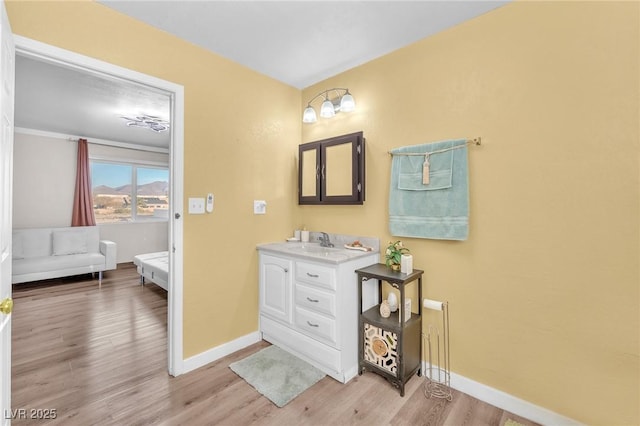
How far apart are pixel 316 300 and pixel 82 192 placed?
532 centimetres

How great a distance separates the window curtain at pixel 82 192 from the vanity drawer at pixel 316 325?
5057 millimetres

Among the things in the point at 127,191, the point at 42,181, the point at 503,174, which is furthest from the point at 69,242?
the point at 503,174

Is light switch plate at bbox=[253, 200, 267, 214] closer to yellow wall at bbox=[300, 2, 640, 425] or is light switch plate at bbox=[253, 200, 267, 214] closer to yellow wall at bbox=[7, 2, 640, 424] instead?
yellow wall at bbox=[7, 2, 640, 424]

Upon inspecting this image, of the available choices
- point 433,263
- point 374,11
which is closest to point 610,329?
point 433,263

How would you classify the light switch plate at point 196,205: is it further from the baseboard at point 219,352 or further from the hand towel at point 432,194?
the hand towel at point 432,194

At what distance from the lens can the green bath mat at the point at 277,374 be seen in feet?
6.32

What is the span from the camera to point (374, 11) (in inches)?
73.4

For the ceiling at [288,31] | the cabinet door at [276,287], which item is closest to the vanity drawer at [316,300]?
the cabinet door at [276,287]

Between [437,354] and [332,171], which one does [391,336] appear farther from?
[332,171]

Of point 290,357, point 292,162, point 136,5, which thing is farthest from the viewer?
point 292,162

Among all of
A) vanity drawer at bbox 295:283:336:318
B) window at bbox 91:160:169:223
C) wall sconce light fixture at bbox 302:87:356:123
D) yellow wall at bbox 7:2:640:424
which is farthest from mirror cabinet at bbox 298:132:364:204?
window at bbox 91:160:169:223

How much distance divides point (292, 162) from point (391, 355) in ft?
6.59

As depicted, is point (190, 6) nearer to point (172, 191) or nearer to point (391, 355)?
point (172, 191)

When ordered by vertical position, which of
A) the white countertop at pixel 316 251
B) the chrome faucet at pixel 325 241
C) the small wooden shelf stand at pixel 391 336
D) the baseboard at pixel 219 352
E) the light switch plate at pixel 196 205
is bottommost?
the baseboard at pixel 219 352
